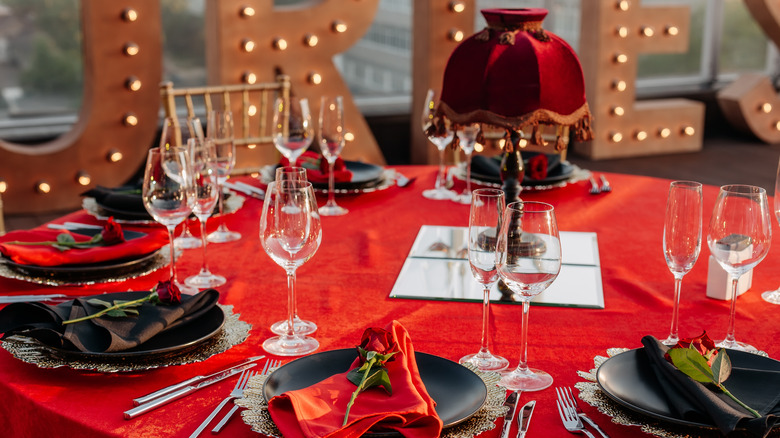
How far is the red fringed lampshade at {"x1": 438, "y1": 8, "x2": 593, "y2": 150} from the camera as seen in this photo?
1.80 metres

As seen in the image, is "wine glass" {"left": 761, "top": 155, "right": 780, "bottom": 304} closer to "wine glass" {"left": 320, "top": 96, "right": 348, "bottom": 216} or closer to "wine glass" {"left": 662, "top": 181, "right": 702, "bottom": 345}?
"wine glass" {"left": 662, "top": 181, "right": 702, "bottom": 345}

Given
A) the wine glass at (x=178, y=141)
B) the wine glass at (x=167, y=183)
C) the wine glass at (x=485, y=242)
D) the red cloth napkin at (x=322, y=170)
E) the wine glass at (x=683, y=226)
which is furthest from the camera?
the red cloth napkin at (x=322, y=170)

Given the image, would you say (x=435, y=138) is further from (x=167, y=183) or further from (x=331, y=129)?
(x=167, y=183)

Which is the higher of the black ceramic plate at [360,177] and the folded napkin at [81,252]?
the folded napkin at [81,252]

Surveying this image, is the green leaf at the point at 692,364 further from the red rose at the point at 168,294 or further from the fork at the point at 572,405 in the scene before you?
the red rose at the point at 168,294

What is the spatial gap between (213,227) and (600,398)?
1.18 metres

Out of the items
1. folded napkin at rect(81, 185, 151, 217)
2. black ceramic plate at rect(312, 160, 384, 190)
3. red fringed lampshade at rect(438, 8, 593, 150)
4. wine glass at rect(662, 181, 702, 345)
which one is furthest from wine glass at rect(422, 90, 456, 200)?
wine glass at rect(662, 181, 702, 345)

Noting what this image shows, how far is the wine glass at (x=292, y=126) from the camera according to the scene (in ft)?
7.39

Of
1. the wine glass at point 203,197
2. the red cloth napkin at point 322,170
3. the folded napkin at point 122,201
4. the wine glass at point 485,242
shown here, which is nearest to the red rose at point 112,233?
the wine glass at point 203,197

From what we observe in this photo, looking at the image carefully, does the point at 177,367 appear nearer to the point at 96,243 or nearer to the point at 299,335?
the point at 299,335

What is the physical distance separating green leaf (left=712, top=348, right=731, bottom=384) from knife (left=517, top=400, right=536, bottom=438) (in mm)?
246

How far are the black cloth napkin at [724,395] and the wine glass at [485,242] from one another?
9.3 inches

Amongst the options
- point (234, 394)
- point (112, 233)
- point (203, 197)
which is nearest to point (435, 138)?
point (203, 197)

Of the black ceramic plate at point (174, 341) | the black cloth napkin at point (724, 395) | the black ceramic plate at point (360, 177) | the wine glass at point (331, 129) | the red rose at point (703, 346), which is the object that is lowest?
the black ceramic plate at point (360, 177)
